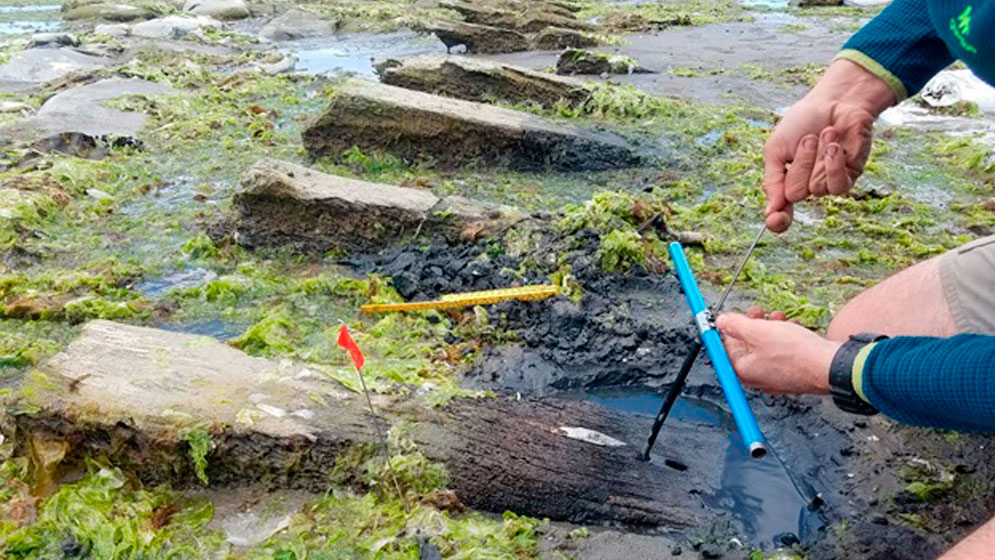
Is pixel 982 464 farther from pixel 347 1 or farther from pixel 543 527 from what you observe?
pixel 347 1

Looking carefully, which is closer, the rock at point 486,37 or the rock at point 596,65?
the rock at point 596,65

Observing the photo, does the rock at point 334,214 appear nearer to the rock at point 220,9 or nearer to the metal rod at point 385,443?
the metal rod at point 385,443

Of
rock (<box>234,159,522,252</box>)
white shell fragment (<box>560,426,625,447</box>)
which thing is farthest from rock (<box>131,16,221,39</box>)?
white shell fragment (<box>560,426,625,447</box>)

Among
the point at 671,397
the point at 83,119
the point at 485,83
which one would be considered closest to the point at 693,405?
the point at 671,397

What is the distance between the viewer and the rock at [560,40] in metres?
12.9

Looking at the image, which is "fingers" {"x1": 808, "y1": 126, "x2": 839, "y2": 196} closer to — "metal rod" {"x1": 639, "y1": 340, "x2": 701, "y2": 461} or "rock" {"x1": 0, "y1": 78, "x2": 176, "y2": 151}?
"metal rod" {"x1": 639, "y1": 340, "x2": 701, "y2": 461}

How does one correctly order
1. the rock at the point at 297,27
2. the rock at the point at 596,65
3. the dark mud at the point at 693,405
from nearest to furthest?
the dark mud at the point at 693,405 < the rock at the point at 596,65 < the rock at the point at 297,27

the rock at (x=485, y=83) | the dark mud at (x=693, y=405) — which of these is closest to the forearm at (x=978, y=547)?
the dark mud at (x=693, y=405)

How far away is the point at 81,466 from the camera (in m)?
2.93

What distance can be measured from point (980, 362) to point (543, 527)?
1.49 meters

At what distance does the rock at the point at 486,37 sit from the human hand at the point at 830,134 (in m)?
10.8

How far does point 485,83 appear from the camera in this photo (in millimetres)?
8328

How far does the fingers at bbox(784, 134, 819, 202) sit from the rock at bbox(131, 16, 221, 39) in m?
15.1

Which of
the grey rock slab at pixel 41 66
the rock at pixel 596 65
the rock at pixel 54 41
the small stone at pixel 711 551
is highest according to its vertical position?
the rock at pixel 596 65
